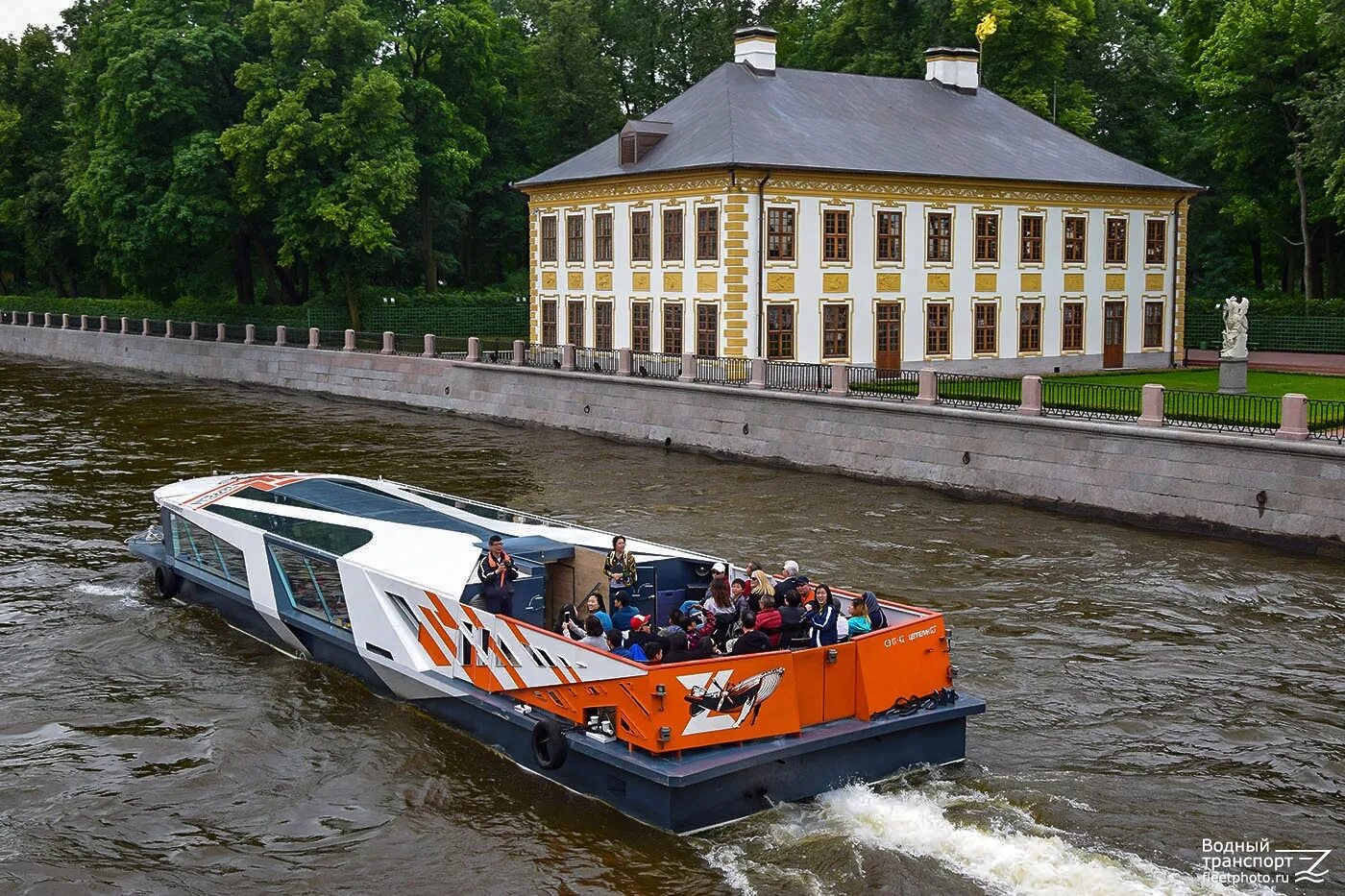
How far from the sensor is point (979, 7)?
57812mm

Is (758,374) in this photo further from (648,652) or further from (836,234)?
(648,652)

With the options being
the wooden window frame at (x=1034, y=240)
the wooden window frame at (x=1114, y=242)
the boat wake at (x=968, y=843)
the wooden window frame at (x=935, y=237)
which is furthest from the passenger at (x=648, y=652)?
the wooden window frame at (x=1114, y=242)

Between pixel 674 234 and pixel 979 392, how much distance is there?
13463mm

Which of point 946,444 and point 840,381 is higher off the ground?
point 840,381

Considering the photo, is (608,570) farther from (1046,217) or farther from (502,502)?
(1046,217)

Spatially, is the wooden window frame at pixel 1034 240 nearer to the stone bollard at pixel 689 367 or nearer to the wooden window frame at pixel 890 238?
the wooden window frame at pixel 890 238

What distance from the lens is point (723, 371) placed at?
39.7m

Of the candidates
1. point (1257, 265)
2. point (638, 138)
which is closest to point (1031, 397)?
point (638, 138)

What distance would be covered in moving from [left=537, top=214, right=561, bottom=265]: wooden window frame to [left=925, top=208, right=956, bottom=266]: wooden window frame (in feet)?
39.8

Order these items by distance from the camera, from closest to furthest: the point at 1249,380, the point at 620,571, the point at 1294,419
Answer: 1. the point at 620,571
2. the point at 1294,419
3. the point at 1249,380

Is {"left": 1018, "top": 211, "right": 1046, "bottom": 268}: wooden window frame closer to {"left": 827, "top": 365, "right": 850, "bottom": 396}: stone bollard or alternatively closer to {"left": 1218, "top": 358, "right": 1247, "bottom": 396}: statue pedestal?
{"left": 1218, "top": 358, "right": 1247, "bottom": 396}: statue pedestal

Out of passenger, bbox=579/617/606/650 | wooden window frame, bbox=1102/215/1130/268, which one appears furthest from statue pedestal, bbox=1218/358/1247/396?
passenger, bbox=579/617/606/650

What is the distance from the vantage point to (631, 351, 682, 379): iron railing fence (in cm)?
4088

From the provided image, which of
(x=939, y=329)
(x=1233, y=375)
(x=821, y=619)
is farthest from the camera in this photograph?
(x=939, y=329)
